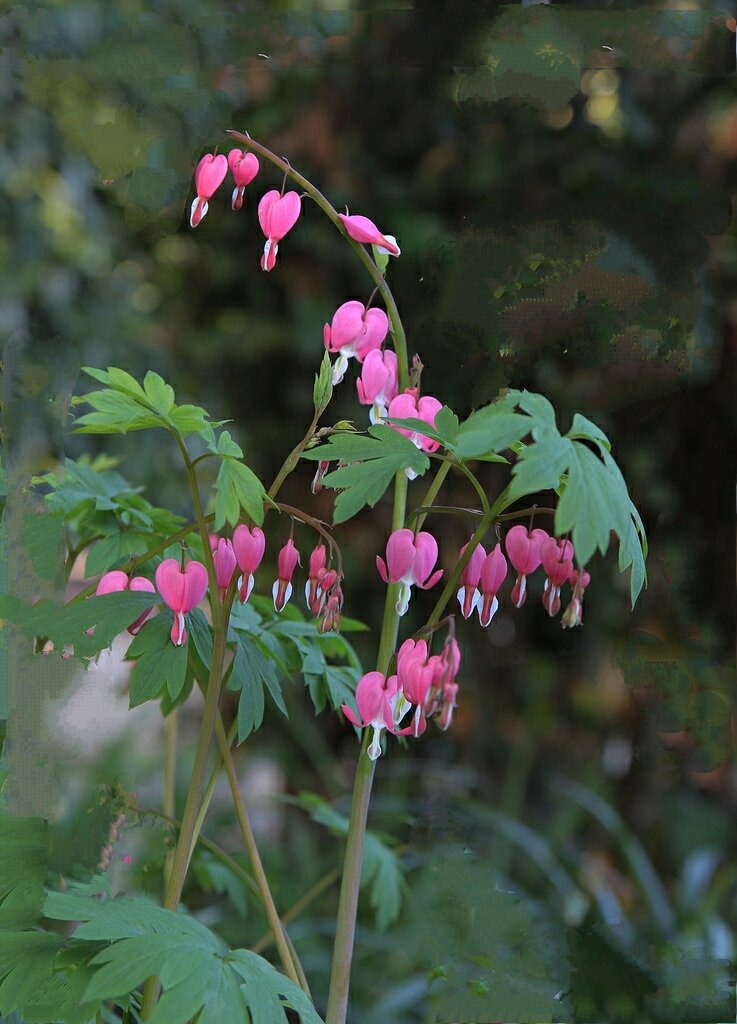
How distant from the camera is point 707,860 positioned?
5.56 ft

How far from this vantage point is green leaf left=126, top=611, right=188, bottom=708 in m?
0.65

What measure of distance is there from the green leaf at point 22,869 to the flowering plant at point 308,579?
73 mm

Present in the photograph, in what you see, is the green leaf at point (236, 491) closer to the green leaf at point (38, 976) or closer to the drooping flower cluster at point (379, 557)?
the drooping flower cluster at point (379, 557)

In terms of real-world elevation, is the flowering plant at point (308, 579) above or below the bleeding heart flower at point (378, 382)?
below

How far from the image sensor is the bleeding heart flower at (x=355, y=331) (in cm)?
Answer: 70

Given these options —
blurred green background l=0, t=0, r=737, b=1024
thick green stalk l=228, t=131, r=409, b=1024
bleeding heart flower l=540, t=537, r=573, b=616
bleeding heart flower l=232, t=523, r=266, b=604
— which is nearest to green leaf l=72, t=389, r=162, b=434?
bleeding heart flower l=232, t=523, r=266, b=604

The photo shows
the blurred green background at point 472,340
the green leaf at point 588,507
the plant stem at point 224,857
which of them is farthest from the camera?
the blurred green background at point 472,340

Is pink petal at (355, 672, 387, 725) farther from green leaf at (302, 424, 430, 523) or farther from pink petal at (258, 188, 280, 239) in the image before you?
pink petal at (258, 188, 280, 239)

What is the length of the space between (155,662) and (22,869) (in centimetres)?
21

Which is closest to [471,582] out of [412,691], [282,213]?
[412,691]

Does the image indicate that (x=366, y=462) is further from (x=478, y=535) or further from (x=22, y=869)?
(x=22, y=869)

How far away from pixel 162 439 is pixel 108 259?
33 cm

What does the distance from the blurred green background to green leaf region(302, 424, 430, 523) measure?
0.64m

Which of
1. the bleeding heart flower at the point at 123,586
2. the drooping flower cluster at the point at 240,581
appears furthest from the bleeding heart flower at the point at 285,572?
the bleeding heart flower at the point at 123,586
